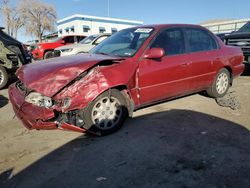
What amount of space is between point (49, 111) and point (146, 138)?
1.45 metres

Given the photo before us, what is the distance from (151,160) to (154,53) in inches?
71.5

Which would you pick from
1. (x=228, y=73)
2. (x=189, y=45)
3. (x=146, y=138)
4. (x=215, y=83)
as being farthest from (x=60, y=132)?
(x=228, y=73)

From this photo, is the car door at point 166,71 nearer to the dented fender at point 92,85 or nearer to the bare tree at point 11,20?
the dented fender at point 92,85

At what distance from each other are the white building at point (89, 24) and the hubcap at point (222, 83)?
47.1 metres

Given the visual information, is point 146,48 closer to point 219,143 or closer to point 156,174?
point 219,143

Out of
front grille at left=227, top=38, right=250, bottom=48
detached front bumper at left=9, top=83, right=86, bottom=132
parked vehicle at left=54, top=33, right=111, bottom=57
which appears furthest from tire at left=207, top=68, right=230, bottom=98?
parked vehicle at left=54, top=33, right=111, bottom=57

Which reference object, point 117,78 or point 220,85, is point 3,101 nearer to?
point 117,78

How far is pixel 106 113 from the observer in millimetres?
3930

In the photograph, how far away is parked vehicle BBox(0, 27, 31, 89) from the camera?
25.2 ft

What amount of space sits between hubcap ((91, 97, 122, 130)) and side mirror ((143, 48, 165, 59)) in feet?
3.04

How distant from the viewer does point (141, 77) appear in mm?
4246

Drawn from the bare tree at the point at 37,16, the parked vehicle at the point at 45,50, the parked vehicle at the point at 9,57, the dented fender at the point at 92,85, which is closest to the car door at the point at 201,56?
the dented fender at the point at 92,85

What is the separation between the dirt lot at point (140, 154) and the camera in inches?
110

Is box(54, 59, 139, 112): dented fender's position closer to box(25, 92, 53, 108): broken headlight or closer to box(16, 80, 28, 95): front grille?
box(25, 92, 53, 108): broken headlight
